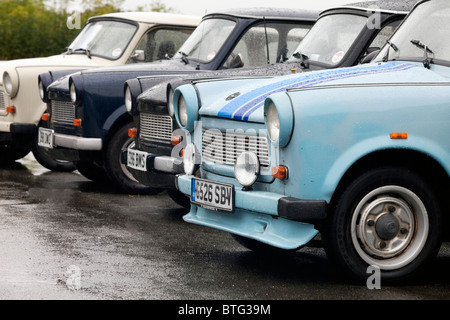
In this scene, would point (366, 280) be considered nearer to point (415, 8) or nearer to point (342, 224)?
point (342, 224)

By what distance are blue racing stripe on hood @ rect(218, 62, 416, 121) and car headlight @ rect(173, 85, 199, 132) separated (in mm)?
489

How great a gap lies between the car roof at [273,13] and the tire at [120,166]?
1.65m

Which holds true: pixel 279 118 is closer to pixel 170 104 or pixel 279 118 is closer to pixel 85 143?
pixel 170 104

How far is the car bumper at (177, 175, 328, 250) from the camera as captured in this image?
530cm

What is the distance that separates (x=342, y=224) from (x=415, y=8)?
2.22 meters

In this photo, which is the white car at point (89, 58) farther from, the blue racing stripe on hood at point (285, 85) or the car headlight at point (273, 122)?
the car headlight at point (273, 122)

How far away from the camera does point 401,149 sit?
5398mm

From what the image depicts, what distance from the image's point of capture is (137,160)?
8.24 m

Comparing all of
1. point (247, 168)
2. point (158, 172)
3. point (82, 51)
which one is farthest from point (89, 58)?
point (247, 168)

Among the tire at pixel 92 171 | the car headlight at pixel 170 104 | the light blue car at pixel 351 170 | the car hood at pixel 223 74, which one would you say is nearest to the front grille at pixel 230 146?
the light blue car at pixel 351 170

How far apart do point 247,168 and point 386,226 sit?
2.97 ft

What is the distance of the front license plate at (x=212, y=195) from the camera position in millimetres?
5750

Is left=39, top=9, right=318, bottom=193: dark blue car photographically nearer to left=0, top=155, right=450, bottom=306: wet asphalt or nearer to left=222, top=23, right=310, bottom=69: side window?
left=222, top=23, right=310, bottom=69: side window
